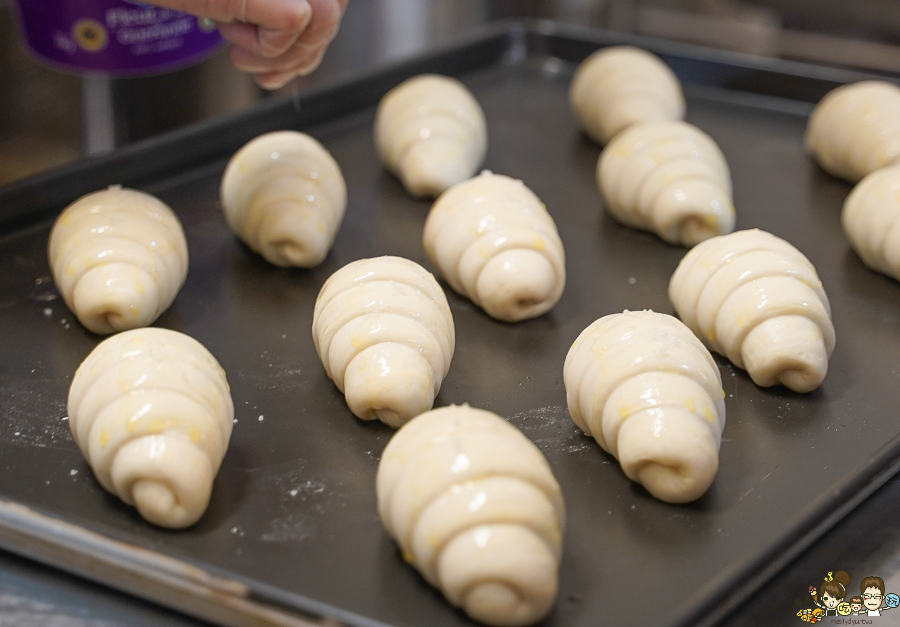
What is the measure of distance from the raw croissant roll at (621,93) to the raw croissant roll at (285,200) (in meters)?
0.66

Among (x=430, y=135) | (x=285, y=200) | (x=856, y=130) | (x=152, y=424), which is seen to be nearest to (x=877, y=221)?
(x=856, y=130)

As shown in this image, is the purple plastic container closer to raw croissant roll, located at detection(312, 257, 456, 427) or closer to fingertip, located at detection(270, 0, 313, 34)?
fingertip, located at detection(270, 0, 313, 34)

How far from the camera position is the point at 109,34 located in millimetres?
2072

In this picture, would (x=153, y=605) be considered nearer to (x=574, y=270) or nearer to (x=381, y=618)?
(x=381, y=618)

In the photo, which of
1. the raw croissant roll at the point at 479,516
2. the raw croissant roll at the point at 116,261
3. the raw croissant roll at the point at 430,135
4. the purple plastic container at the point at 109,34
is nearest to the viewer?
the raw croissant roll at the point at 479,516

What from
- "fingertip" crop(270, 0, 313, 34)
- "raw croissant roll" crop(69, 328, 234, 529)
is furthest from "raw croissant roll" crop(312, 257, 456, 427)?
"fingertip" crop(270, 0, 313, 34)

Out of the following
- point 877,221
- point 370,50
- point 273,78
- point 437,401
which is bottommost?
point 370,50

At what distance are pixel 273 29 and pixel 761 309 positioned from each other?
873 millimetres

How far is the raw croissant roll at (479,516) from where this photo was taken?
960mm

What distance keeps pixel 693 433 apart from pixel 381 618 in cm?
43

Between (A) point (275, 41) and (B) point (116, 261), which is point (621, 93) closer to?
(A) point (275, 41)

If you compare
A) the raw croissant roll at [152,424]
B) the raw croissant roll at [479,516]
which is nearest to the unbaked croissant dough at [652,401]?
the raw croissant roll at [479,516]

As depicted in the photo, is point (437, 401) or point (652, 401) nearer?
point (652, 401)

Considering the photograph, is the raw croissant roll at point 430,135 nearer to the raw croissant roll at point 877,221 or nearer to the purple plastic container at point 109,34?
the purple plastic container at point 109,34
